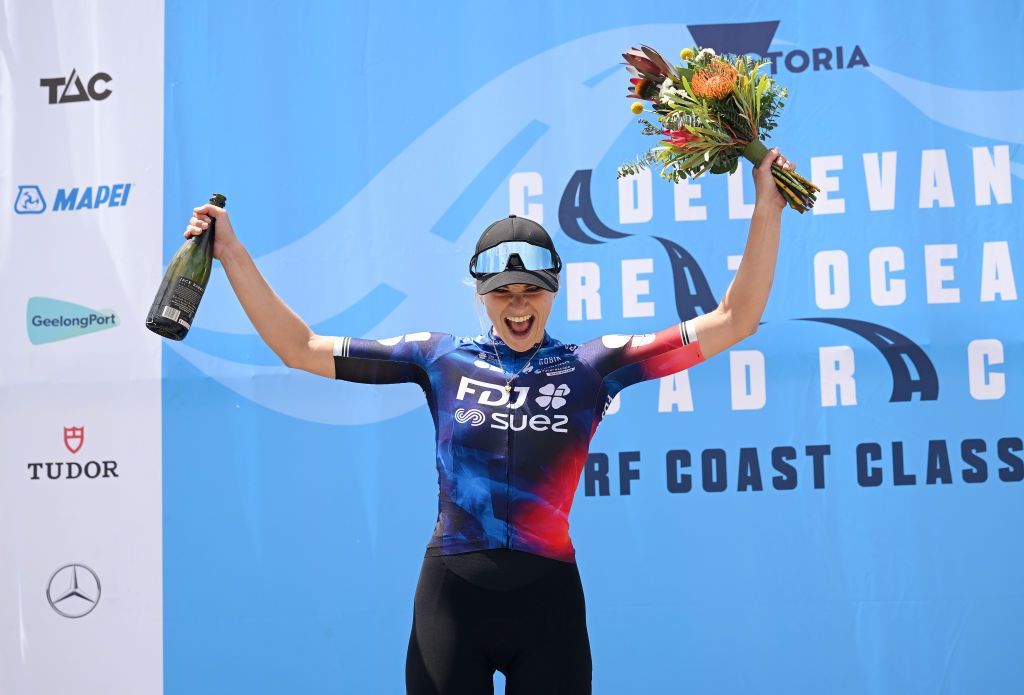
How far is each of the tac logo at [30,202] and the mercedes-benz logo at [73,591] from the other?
1.38 m

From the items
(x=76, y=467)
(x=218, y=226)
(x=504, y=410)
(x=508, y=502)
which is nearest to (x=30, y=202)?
(x=76, y=467)

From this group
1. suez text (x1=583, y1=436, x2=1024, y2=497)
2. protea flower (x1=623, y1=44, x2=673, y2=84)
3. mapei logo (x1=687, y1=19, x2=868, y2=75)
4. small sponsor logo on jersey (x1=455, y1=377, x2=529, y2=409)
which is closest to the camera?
small sponsor logo on jersey (x1=455, y1=377, x2=529, y2=409)

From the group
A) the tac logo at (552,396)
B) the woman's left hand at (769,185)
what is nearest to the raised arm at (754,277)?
the woman's left hand at (769,185)

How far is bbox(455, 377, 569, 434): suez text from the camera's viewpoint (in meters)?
2.27

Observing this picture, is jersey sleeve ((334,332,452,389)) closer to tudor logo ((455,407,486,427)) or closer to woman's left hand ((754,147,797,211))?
tudor logo ((455,407,486,427))

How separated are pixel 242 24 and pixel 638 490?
2.33 meters

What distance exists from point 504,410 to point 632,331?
1484 mm

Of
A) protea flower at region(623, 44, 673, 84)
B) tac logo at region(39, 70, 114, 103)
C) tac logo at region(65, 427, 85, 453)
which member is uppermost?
tac logo at region(39, 70, 114, 103)

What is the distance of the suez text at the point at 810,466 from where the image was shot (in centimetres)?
352

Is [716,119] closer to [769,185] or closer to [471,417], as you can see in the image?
[769,185]

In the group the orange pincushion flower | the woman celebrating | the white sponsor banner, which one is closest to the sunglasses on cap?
the woman celebrating

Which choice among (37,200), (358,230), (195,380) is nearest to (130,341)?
(195,380)

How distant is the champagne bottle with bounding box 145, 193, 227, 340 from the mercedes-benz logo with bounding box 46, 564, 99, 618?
2.00 m

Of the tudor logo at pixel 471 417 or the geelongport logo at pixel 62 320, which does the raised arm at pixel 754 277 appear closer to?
the tudor logo at pixel 471 417
